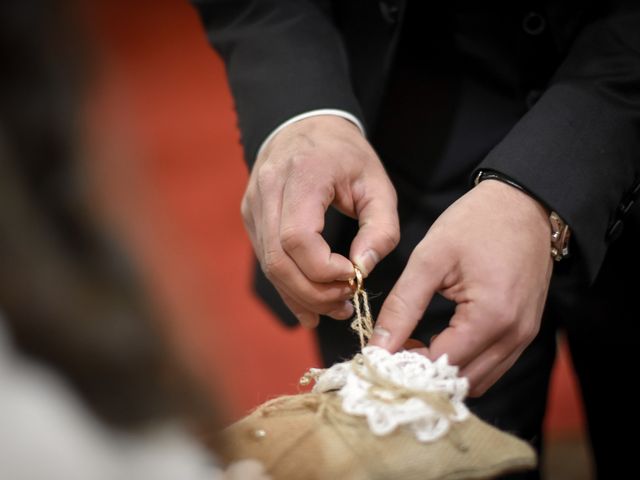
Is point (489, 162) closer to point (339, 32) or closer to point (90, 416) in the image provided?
point (339, 32)

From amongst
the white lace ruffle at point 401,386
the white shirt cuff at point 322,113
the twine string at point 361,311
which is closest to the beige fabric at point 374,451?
the white lace ruffle at point 401,386

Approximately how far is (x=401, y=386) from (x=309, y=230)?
0.55 feet

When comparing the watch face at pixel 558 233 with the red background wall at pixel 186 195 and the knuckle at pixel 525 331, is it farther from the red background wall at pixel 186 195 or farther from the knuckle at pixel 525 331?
the red background wall at pixel 186 195

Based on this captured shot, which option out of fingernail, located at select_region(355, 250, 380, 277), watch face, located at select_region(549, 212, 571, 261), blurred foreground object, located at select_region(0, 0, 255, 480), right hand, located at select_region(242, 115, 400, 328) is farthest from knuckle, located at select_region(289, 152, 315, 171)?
blurred foreground object, located at select_region(0, 0, 255, 480)

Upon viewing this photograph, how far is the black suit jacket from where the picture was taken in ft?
2.00

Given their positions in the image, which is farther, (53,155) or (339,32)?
(339,32)

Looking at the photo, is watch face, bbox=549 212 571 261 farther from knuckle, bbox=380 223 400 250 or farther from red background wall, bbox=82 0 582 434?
red background wall, bbox=82 0 582 434

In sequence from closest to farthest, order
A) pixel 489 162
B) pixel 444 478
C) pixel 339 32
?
pixel 444 478
pixel 489 162
pixel 339 32

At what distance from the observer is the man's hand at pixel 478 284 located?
0.55 meters

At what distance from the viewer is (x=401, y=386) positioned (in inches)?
20.0

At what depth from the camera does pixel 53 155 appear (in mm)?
224

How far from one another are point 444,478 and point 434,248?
0.59 ft

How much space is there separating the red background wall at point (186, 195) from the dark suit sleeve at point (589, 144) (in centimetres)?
29

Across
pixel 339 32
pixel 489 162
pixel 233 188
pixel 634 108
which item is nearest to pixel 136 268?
pixel 489 162
